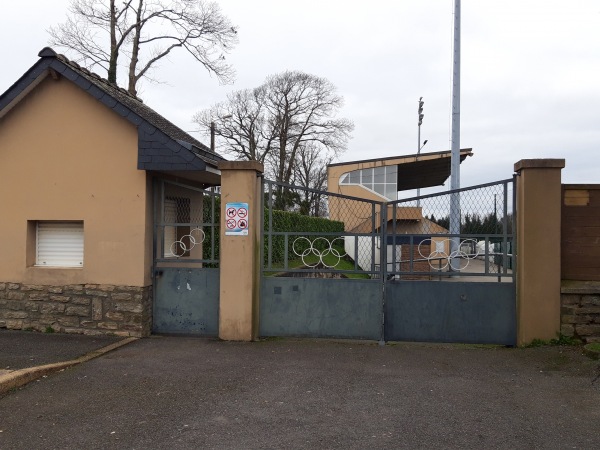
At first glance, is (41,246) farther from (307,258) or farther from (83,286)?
(307,258)

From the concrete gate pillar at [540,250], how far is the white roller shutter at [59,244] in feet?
21.5

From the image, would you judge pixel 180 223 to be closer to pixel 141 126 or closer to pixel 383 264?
pixel 141 126

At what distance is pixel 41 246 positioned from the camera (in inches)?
353

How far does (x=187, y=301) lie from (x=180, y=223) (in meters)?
1.20

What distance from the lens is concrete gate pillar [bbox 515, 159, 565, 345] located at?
7.62 meters

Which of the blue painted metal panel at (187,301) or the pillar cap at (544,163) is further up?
the pillar cap at (544,163)

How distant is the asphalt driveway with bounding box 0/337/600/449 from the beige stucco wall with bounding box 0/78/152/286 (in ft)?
5.22

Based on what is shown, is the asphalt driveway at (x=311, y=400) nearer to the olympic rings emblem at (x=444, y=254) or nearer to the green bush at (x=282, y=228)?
the olympic rings emblem at (x=444, y=254)

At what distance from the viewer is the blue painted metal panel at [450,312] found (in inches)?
312

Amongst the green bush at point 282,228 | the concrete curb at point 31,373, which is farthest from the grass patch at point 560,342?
the concrete curb at point 31,373

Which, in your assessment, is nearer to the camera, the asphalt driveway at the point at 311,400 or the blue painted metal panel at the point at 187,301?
the asphalt driveway at the point at 311,400

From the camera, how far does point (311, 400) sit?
550cm

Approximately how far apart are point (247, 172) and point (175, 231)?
1.99 meters

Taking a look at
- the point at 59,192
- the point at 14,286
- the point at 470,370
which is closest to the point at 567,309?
the point at 470,370
